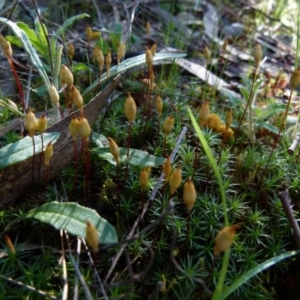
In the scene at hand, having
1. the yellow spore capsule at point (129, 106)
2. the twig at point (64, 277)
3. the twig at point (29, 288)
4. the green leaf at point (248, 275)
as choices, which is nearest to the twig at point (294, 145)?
the green leaf at point (248, 275)

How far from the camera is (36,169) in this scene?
168 cm

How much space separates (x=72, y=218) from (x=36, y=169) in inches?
13.3

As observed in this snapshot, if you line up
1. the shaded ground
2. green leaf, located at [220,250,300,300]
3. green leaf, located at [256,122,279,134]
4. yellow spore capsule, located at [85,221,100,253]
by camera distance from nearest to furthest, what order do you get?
yellow spore capsule, located at [85,221,100,253] < green leaf, located at [220,250,300,300] < green leaf, located at [256,122,279,134] < the shaded ground

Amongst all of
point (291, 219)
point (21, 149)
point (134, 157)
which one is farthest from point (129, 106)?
point (291, 219)

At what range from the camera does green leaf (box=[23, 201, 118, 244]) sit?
1.35 metres

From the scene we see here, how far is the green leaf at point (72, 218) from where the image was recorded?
1.35m

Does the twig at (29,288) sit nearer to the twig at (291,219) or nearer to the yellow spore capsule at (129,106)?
the yellow spore capsule at (129,106)

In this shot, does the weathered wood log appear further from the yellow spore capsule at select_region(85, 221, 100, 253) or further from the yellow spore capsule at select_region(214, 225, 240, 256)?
the yellow spore capsule at select_region(214, 225, 240, 256)

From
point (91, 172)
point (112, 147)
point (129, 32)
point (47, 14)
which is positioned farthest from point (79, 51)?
point (112, 147)

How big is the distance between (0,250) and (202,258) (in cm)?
66

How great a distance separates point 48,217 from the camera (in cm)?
147

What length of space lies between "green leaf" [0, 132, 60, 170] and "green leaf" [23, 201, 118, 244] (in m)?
0.19

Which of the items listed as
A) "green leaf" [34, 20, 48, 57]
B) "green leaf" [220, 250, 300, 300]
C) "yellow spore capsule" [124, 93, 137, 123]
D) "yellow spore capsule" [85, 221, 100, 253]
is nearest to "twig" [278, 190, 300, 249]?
"green leaf" [220, 250, 300, 300]

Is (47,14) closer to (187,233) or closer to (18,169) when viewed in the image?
(18,169)
